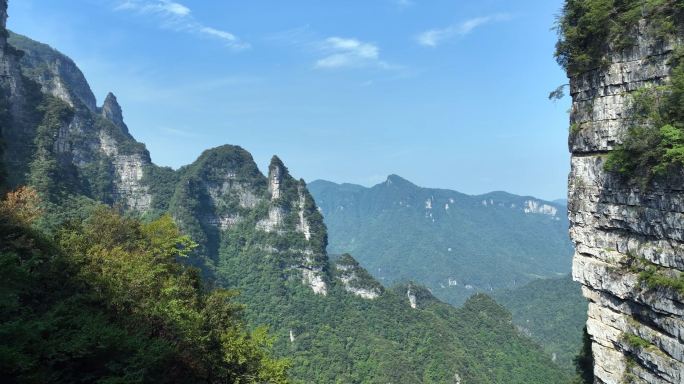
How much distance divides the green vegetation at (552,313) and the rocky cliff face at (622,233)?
327ft

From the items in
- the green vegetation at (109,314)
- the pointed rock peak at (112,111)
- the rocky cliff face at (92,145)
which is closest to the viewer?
the green vegetation at (109,314)

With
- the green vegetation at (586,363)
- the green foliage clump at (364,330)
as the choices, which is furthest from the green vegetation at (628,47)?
the green foliage clump at (364,330)

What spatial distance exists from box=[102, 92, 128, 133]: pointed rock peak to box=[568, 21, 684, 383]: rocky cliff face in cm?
12085

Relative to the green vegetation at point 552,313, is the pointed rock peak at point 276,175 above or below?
above

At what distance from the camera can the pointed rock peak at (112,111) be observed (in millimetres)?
115562

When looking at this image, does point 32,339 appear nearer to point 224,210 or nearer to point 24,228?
point 24,228

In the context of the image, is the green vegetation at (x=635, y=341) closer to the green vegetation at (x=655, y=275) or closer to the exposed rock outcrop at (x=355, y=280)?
the green vegetation at (x=655, y=275)

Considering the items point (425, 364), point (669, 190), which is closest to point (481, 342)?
point (425, 364)

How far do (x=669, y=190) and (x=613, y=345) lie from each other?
7077 mm

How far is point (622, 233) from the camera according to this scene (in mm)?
17188

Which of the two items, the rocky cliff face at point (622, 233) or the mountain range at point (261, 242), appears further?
the mountain range at point (261, 242)

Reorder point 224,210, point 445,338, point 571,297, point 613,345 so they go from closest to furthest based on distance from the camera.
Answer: point 613,345, point 445,338, point 224,210, point 571,297

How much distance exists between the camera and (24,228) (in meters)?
15.5

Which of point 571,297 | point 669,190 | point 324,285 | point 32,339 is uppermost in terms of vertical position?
point 669,190
